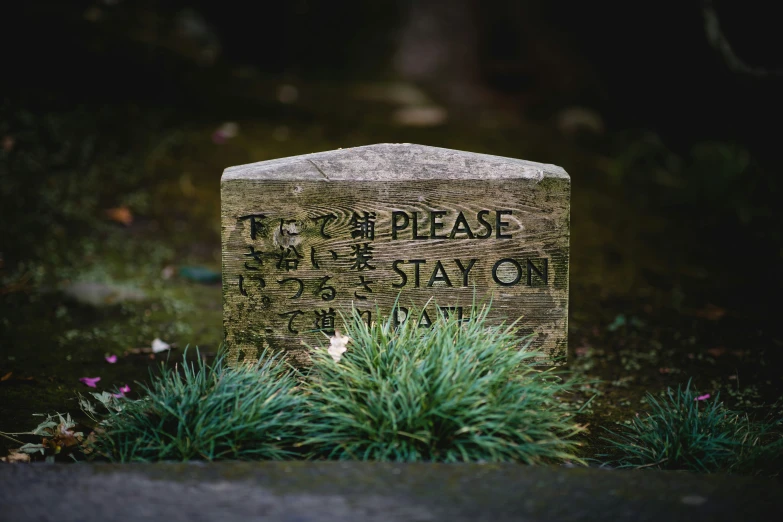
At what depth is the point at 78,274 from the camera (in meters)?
5.46

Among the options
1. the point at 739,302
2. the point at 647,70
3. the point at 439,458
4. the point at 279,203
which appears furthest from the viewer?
the point at 647,70

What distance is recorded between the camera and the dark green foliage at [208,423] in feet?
8.85

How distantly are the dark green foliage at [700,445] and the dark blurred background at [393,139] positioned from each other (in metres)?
0.63

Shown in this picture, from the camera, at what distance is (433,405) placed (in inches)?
106

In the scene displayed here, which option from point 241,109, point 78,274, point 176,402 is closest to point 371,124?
point 241,109

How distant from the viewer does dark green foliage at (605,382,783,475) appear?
2.76 m

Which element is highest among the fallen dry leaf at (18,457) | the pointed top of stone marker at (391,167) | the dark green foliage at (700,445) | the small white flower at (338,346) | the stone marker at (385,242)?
the pointed top of stone marker at (391,167)

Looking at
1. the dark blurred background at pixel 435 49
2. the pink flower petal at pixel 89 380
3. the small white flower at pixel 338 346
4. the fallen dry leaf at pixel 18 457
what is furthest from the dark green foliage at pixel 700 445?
the dark blurred background at pixel 435 49

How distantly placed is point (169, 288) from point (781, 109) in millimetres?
4750

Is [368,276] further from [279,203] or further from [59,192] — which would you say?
[59,192]

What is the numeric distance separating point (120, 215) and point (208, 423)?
4018 mm

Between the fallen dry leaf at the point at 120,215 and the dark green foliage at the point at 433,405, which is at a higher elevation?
the fallen dry leaf at the point at 120,215

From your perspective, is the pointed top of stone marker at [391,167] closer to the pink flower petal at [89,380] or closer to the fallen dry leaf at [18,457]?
the pink flower petal at [89,380]

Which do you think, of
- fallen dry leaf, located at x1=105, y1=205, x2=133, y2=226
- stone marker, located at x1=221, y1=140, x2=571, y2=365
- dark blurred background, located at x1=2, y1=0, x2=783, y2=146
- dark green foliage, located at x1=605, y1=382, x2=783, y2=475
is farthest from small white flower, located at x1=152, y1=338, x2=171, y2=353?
dark blurred background, located at x1=2, y1=0, x2=783, y2=146
